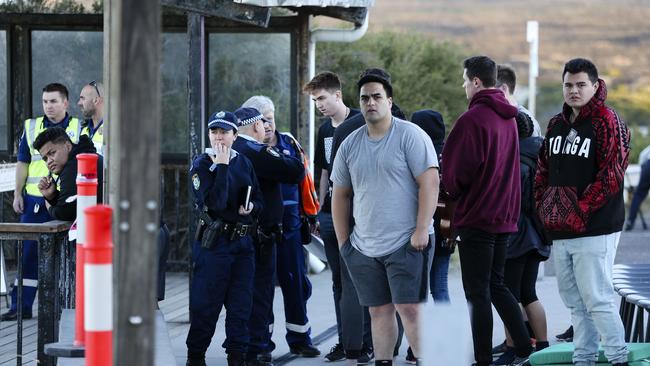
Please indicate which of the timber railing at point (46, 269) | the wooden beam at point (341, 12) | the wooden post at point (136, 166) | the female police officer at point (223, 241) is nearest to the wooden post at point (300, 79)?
the wooden beam at point (341, 12)

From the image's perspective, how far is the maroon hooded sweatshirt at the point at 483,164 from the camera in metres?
7.66

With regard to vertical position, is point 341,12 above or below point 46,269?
above

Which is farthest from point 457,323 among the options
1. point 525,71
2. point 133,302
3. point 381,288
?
point 525,71

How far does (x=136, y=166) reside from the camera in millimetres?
4324

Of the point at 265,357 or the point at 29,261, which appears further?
the point at 29,261

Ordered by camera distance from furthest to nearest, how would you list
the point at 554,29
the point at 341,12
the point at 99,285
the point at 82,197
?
the point at 554,29 → the point at 341,12 → the point at 82,197 → the point at 99,285

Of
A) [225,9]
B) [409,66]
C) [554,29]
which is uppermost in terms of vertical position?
[554,29]

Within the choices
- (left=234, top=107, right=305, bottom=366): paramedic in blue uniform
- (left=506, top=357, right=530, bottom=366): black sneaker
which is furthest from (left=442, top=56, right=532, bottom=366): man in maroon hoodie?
(left=234, top=107, right=305, bottom=366): paramedic in blue uniform

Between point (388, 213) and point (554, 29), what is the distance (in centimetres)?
3642

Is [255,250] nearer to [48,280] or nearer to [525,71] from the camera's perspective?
[48,280]

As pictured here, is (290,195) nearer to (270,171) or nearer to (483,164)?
(270,171)

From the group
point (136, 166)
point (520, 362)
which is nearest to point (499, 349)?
point (520, 362)

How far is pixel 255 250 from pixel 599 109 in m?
2.42

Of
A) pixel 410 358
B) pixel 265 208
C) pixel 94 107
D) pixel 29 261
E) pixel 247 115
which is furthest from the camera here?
pixel 29 261
